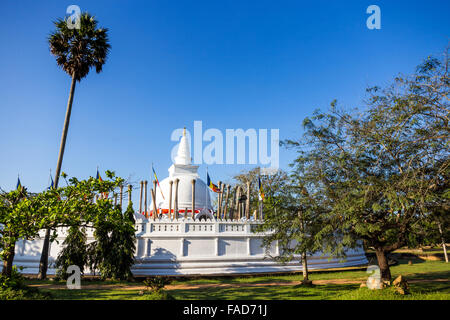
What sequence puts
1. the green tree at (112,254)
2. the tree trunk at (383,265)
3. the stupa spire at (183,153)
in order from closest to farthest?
the tree trunk at (383,265)
the green tree at (112,254)
the stupa spire at (183,153)

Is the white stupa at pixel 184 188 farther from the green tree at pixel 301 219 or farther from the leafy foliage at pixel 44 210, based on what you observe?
the leafy foliage at pixel 44 210

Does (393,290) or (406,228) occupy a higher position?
(406,228)

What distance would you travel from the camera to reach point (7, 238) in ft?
34.3

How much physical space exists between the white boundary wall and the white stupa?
9439mm

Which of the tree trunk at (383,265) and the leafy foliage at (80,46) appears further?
the leafy foliage at (80,46)

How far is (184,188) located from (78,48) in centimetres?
2018

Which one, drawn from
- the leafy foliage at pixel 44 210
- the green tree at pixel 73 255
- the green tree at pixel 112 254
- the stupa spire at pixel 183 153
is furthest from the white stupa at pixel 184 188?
the leafy foliage at pixel 44 210

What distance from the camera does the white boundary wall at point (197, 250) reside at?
821 inches

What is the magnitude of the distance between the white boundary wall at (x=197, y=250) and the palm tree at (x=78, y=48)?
8.15 meters
